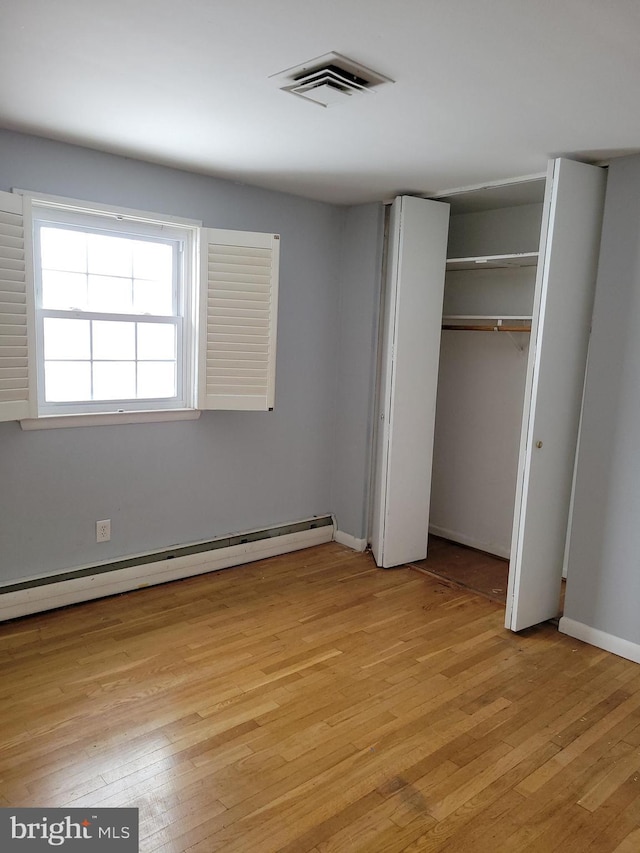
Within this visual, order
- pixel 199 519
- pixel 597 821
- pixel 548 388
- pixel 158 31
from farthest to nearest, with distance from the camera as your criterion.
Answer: pixel 199 519, pixel 548 388, pixel 597 821, pixel 158 31

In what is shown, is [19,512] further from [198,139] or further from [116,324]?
[198,139]

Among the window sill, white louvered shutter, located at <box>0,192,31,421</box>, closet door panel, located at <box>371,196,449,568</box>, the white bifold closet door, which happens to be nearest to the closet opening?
closet door panel, located at <box>371,196,449,568</box>

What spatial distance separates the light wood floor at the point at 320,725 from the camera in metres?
2.00

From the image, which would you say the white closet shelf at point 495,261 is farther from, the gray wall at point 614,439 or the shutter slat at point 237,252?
the shutter slat at point 237,252

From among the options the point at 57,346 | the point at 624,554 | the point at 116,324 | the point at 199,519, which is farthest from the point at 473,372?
the point at 57,346

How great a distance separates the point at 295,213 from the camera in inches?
163

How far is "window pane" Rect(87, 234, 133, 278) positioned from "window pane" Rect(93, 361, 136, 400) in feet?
1.66

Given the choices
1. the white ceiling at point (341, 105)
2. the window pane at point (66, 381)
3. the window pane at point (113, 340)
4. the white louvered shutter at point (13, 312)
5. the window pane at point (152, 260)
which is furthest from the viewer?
the window pane at point (152, 260)

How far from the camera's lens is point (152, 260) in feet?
11.8

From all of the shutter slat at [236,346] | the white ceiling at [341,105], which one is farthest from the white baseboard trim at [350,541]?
the white ceiling at [341,105]

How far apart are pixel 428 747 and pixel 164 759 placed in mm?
987

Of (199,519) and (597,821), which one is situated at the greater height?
(199,519)

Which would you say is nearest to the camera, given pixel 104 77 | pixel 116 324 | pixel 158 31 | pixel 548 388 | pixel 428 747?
pixel 158 31

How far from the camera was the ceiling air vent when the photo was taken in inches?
79.9
